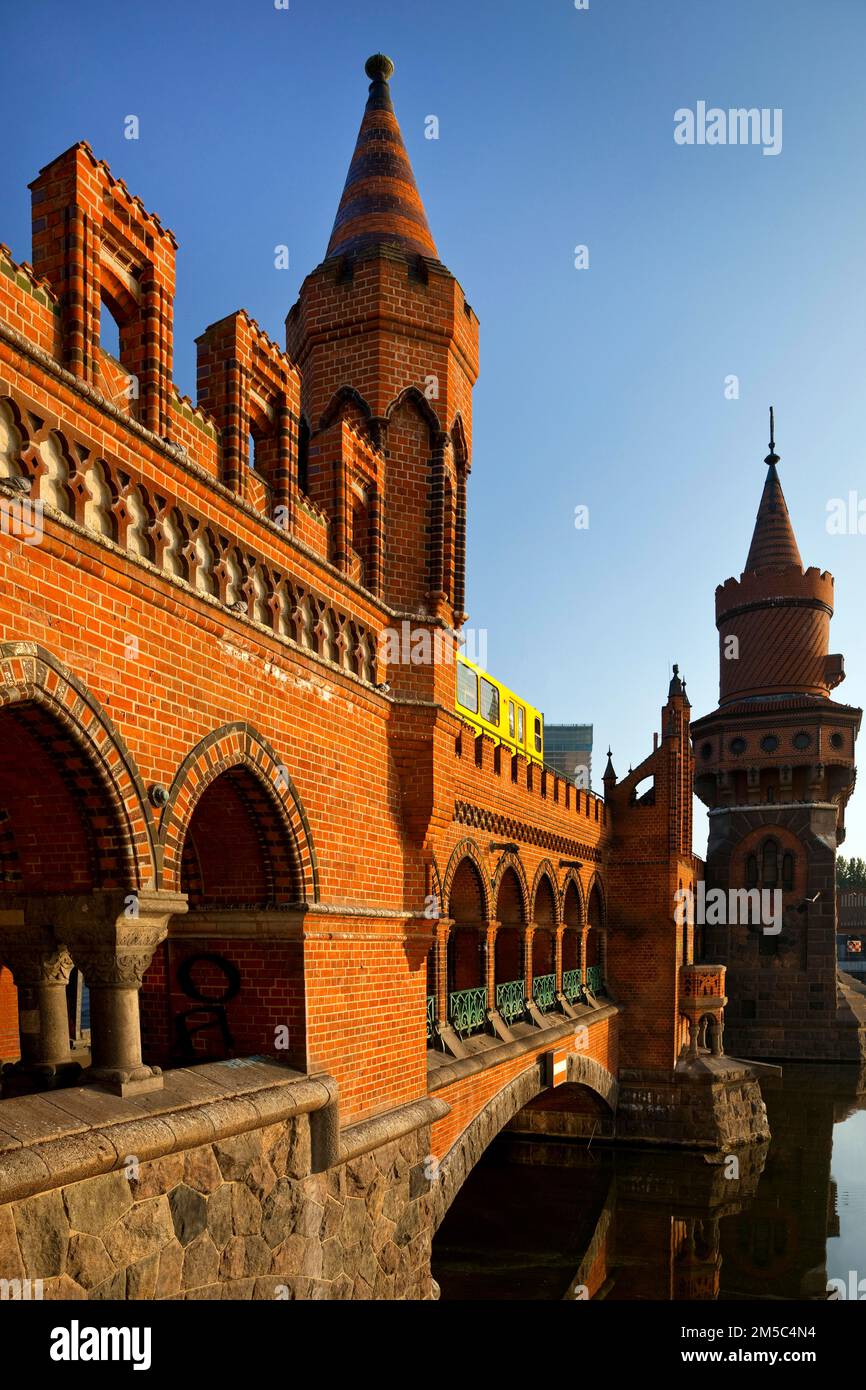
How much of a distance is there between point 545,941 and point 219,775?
13.5 m

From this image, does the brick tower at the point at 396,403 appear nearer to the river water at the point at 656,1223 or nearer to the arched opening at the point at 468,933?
the arched opening at the point at 468,933

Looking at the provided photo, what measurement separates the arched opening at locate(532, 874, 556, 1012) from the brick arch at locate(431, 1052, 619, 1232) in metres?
1.22

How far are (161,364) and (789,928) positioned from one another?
100.0 ft

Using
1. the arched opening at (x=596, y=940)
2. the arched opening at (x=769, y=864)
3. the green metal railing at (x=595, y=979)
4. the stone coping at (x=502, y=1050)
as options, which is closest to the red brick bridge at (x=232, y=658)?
the stone coping at (x=502, y=1050)

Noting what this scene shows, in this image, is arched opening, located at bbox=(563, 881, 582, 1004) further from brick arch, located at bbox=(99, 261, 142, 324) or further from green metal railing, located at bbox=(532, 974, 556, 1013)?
brick arch, located at bbox=(99, 261, 142, 324)

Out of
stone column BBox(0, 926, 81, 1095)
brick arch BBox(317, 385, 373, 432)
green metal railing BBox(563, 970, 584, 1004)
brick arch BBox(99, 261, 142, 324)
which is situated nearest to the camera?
brick arch BBox(99, 261, 142, 324)

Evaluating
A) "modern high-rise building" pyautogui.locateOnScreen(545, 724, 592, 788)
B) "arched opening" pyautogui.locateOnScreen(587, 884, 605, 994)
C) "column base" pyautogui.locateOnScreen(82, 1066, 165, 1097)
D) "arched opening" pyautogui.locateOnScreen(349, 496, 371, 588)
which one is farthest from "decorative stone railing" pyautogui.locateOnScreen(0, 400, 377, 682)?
"modern high-rise building" pyautogui.locateOnScreen(545, 724, 592, 788)

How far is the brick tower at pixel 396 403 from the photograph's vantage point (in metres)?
8.19

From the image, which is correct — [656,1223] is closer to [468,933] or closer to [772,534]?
[468,933]

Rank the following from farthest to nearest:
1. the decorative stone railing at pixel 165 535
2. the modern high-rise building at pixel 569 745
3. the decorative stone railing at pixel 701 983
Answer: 1. the modern high-rise building at pixel 569 745
2. the decorative stone railing at pixel 701 983
3. the decorative stone railing at pixel 165 535

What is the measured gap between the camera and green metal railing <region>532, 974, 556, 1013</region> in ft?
54.5

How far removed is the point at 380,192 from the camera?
9289 millimetres

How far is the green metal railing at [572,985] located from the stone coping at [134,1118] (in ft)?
43.0
